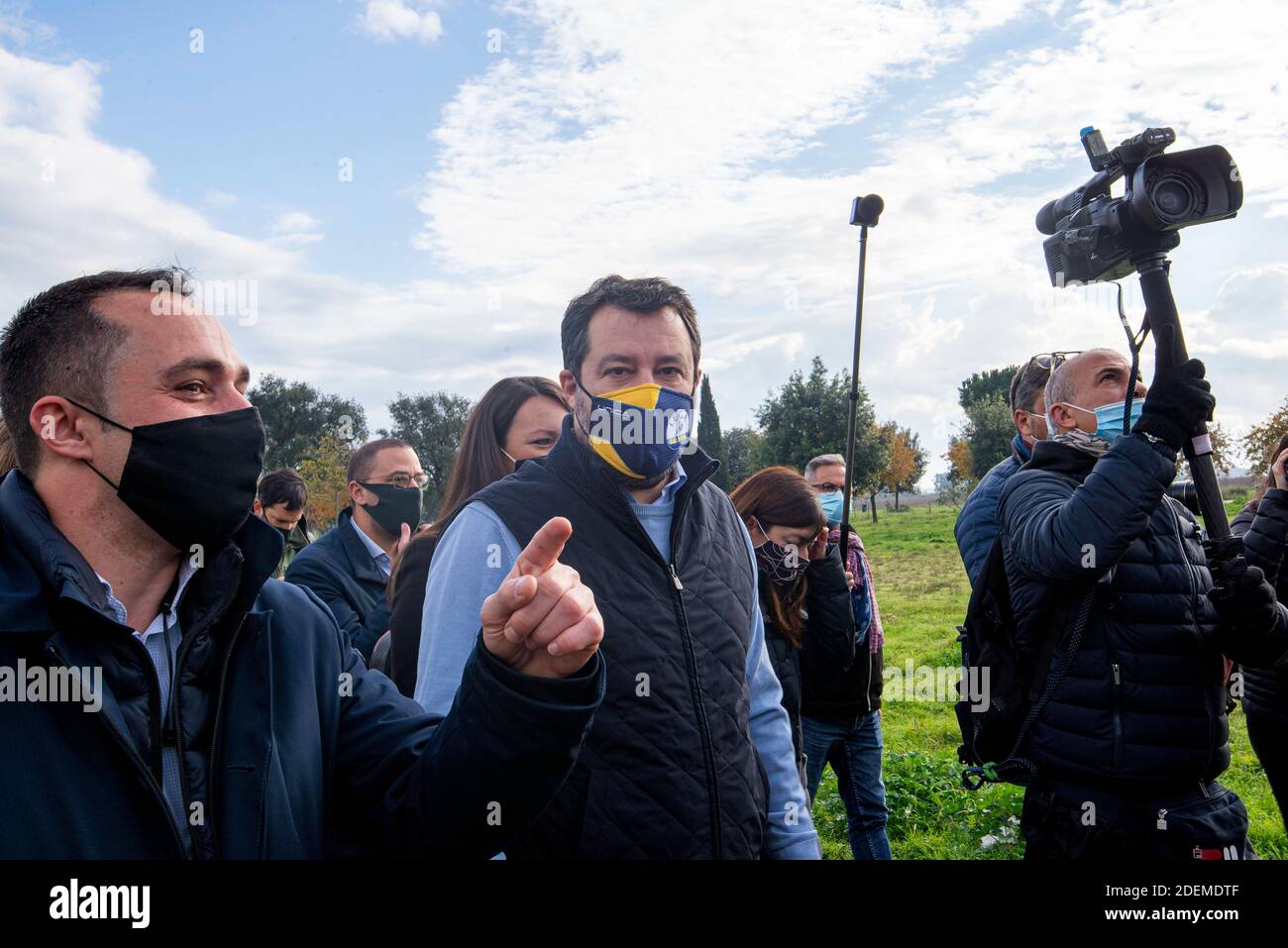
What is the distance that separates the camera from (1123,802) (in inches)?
113

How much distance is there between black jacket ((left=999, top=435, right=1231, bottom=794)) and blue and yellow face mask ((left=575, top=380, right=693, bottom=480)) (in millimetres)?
1359

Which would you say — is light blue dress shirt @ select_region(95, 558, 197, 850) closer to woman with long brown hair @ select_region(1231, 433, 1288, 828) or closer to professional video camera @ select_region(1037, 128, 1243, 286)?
professional video camera @ select_region(1037, 128, 1243, 286)

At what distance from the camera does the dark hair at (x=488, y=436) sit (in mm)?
3697

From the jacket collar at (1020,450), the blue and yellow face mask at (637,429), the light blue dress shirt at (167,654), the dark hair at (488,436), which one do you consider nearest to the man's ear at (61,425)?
the light blue dress shirt at (167,654)

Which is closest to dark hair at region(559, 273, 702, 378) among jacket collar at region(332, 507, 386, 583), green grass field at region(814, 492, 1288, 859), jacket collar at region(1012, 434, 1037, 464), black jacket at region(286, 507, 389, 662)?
jacket collar at region(1012, 434, 1037, 464)

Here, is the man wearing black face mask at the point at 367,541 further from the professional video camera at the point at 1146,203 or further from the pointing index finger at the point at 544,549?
the professional video camera at the point at 1146,203

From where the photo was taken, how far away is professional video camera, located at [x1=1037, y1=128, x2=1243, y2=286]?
124 inches

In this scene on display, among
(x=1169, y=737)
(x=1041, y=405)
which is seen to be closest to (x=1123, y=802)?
(x=1169, y=737)

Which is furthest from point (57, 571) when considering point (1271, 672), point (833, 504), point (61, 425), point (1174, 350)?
point (833, 504)

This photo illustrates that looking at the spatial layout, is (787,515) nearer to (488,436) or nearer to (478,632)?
(488,436)

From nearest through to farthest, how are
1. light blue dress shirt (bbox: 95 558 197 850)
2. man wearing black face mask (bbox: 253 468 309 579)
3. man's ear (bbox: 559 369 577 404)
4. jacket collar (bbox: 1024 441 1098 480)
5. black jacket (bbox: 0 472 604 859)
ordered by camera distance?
black jacket (bbox: 0 472 604 859)
light blue dress shirt (bbox: 95 558 197 850)
man's ear (bbox: 559 369 577 404)
jacket collar (bbox: 1024 441 1098 480)
man wearing black face mask (bbox: 253 468 309 579)

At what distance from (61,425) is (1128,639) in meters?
3.09

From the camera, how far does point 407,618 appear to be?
2939mm
